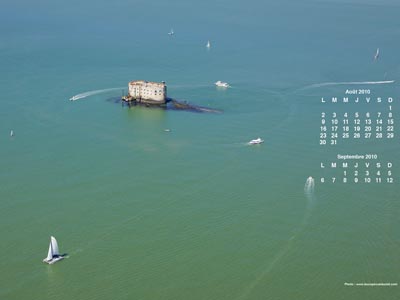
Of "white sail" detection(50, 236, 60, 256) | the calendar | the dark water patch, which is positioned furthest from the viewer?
the dark water patch

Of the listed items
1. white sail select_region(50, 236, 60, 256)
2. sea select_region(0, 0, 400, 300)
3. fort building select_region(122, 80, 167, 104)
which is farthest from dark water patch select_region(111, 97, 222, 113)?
white sail select_region(50, 236, 60, 256)

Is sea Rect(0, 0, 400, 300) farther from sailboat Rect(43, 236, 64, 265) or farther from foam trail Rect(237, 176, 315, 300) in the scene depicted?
sailboat Rect(43, 236, 64, 265)

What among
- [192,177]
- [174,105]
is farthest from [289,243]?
[174,105]

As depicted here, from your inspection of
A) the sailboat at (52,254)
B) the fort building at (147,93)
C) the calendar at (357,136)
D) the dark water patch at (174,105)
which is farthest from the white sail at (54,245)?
the fort building at (147,93)

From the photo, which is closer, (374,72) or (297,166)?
(297,166)

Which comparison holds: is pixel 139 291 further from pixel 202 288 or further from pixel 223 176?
pixel 223 176

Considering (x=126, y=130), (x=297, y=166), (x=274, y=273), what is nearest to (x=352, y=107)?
(x=297, y=166)

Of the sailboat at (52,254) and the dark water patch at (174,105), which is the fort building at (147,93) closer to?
the dark water patch at (174,105)
